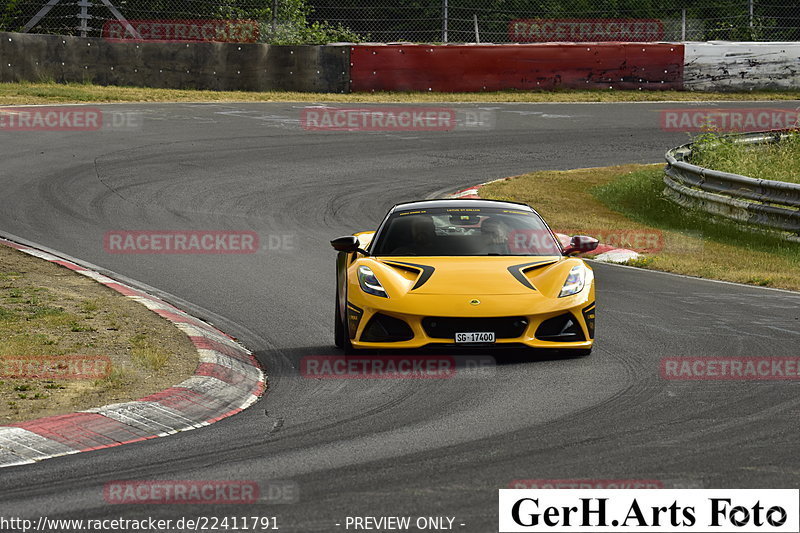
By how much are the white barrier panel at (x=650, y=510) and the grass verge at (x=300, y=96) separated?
74.1ft

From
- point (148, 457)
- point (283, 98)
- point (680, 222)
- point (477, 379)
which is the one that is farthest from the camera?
point (283, 98)

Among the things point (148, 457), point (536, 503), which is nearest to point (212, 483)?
point (148, 457)

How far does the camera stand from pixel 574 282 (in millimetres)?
9562

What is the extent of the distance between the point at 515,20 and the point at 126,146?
14.7 meters

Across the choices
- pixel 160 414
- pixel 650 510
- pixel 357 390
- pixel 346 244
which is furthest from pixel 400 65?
pixel 650 510

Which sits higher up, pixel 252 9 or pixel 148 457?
pixel 252 9

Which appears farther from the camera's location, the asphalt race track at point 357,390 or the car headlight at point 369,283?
the car headlight at point 369,283

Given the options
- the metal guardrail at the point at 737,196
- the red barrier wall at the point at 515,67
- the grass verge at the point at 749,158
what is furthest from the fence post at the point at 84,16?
the metal guardrail at the point at 737,196

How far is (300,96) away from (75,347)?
2147 cm

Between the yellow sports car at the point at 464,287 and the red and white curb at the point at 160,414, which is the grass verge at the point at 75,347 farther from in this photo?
the yellow sports car at the point at 464,287

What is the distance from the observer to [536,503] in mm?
5602

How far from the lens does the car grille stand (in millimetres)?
9102

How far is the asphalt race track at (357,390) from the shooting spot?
5957 millimetres

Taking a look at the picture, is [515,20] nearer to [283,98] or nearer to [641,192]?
[283,98]
